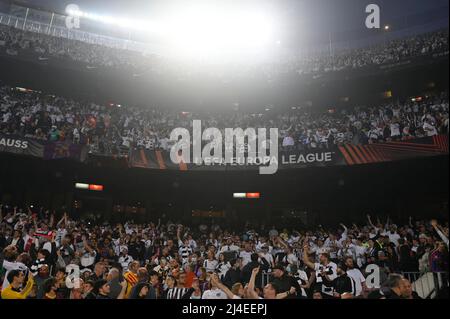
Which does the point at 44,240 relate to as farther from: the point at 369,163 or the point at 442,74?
the point at 442,74

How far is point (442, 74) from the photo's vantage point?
20.9 m

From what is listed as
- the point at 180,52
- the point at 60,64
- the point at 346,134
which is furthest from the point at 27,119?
the point at 346,134

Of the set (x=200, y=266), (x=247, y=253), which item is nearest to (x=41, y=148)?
(x=200, y=266)

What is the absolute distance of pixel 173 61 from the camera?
2525 cm

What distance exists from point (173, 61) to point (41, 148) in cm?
1142

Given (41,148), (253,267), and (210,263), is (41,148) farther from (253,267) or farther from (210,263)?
(253,267)

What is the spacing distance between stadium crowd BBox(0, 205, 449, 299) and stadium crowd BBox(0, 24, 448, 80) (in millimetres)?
11141

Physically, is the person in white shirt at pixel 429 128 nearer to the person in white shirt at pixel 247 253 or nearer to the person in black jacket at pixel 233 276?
the person in white shirt at pixel 247 253

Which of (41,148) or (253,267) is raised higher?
(41,148)

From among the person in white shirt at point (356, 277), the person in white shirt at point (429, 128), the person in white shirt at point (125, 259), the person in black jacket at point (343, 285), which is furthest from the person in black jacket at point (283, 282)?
the person in white shirt at point (429, 128)

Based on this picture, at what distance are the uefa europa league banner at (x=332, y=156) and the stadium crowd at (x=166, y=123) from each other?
57cm

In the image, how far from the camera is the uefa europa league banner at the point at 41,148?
1652 centimetres

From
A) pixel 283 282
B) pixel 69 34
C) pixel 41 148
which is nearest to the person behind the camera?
pixel 283 282
